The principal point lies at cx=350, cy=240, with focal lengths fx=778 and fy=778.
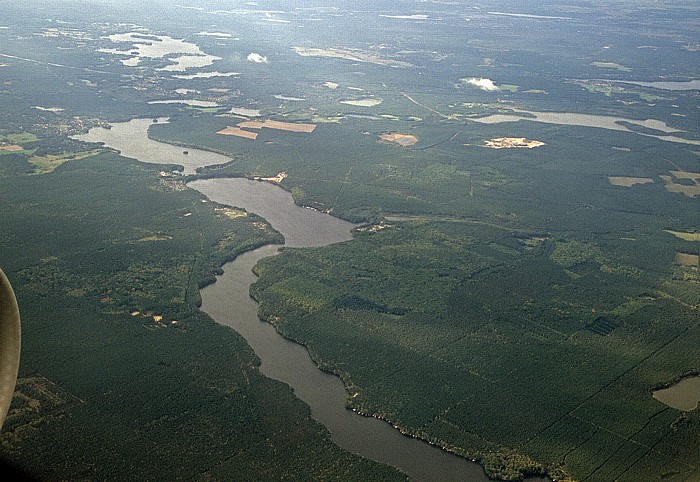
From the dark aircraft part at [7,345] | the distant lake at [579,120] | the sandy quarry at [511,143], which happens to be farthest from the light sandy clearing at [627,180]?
the dark aircraft part at [7,345]

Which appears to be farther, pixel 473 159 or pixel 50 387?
pixel 473 159

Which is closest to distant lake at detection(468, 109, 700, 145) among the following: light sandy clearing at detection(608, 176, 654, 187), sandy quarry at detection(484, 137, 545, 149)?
sandy quarry at detection(484, 137, 545, 149)

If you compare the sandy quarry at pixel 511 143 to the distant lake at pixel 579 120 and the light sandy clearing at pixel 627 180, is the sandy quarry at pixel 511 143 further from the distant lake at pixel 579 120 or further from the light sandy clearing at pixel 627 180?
the light sandy clearing at pixel 627 180

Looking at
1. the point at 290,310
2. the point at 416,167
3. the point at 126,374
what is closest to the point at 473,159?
the point at 416,167

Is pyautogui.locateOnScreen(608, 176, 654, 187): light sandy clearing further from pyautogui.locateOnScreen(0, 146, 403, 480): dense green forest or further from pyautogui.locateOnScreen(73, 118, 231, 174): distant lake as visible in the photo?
pyautogui.locateOnScreen(73, 118, 231, 174): distant lake

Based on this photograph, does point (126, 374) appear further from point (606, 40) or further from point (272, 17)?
point (272, 17)
